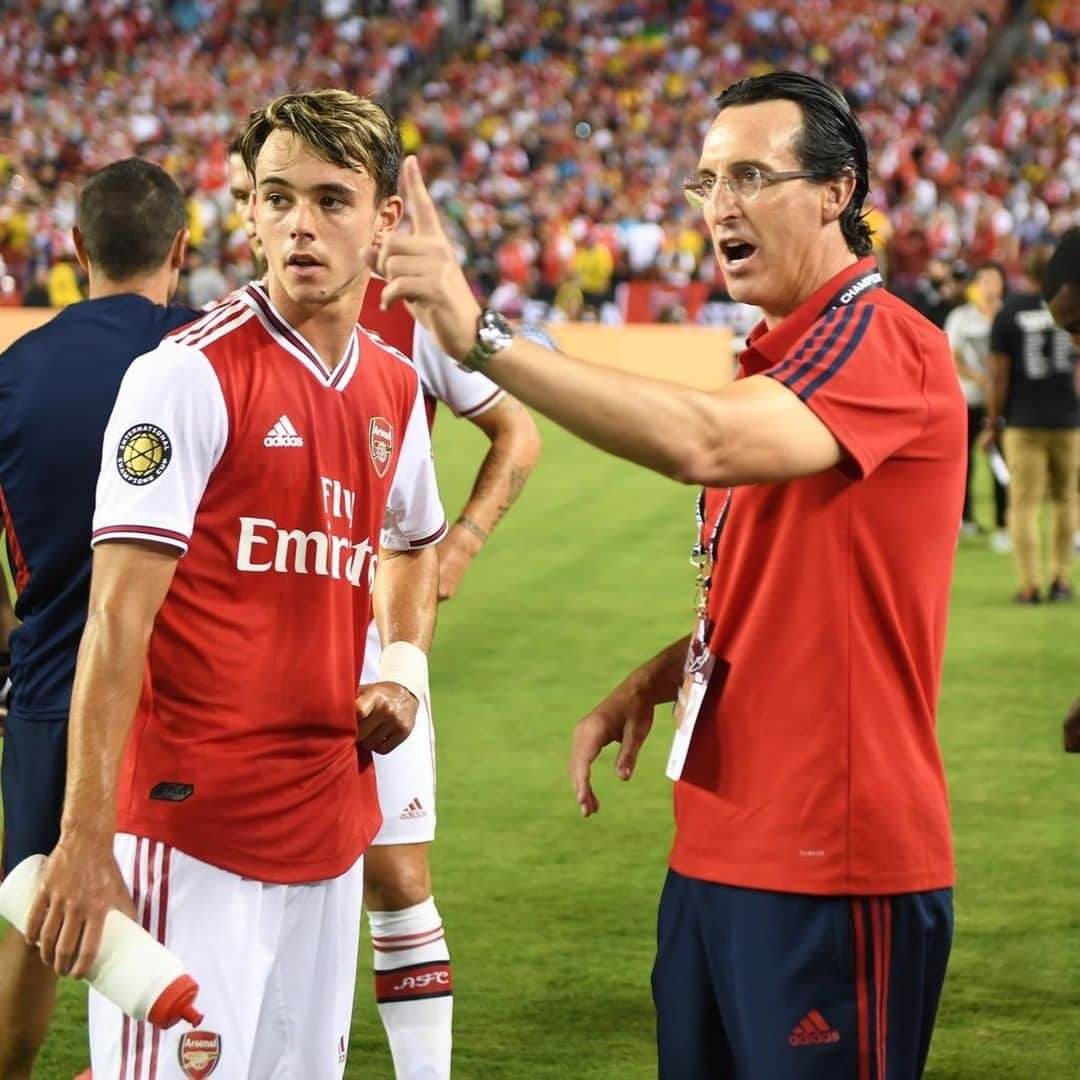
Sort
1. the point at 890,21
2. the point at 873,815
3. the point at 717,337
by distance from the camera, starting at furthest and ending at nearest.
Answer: the point at 890,21 < the point at 717,337 < the point at 873,815

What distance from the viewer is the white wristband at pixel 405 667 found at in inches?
147

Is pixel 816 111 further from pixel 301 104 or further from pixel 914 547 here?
pixel 301 104

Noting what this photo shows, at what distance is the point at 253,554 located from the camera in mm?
3234

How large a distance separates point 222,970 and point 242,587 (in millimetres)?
652

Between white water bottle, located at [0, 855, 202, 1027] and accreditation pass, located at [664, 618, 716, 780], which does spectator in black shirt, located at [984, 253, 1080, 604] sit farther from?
white water bottle, located at [0, 855, 202, 1027]

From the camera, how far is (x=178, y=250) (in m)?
4.43

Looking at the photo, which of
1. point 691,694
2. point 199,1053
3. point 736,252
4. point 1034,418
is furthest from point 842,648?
point 1034,418

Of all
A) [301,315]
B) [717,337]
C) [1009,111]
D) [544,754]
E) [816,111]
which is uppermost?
[1009,111]

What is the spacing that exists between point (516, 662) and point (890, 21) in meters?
33.6

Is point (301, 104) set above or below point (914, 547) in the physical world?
above

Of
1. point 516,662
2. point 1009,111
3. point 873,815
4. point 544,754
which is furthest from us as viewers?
point 1009,111

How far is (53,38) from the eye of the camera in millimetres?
43625

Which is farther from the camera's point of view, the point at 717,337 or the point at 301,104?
the point at 717,337

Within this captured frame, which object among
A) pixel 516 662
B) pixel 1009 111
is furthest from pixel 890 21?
pixel 516 662
